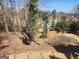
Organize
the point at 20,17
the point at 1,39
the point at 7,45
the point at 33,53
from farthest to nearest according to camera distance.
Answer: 1. the point at 20,17
2. the point at 1,39
3. the point at 7,45
4. the point at 33,53

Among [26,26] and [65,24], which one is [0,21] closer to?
[26,26]

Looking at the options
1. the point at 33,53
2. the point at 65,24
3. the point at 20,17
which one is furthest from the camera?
the point at 65,24

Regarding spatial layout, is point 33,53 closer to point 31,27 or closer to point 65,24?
point 31,27

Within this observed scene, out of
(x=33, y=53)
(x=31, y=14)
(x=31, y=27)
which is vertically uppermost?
(x=31, y=14)

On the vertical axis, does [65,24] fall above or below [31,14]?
below

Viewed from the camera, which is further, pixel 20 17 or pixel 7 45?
pixel 20 17

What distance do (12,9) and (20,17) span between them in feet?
4.27

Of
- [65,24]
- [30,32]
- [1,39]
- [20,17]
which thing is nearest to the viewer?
[1,39]

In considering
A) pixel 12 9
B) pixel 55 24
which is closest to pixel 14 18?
pixel 12 9

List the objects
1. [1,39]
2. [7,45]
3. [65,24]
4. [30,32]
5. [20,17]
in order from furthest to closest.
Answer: [65,24] → [20,17] → [30,32] → [1,39] → [7,45]

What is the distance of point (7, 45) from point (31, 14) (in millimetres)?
3732

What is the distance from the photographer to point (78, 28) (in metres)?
26.2

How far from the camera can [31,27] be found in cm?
1727

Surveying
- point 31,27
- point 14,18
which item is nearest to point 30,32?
point 31,27
